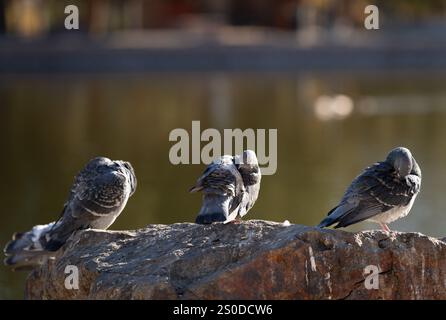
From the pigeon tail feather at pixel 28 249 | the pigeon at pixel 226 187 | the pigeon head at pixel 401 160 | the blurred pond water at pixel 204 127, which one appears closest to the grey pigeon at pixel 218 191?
the pigeon at pixel 226 187

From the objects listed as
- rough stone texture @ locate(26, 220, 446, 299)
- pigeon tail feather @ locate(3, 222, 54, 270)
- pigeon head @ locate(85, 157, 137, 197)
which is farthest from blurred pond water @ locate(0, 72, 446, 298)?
rough stone texture @ locate(26, 220, 446, 299)

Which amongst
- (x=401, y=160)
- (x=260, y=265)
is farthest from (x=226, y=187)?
(x=401, y=160)

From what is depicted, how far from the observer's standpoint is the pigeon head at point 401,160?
7.35m

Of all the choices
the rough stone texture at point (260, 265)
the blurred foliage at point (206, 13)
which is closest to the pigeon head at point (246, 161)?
the rough stone texture at point (260, 265)

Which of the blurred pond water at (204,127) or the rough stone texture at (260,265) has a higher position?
the blurred pond water at (204,127)

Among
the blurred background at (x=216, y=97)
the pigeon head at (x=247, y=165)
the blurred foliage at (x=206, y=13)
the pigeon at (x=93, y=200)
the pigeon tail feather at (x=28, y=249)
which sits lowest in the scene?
the pigeon tail feather at (x=28, y=249)

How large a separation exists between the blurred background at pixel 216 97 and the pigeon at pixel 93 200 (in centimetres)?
263

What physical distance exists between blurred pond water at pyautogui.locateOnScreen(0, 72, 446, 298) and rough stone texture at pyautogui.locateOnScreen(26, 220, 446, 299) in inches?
145

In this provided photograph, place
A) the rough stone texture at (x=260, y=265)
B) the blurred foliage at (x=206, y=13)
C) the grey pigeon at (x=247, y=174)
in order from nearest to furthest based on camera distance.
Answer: the rough stone texture at (x=260, y=265) < the grey pigeon at (x=247, y=174) < the blurred foliage at (x=206, y=13)

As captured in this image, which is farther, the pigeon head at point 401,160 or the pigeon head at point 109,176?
the pigeon head at point 109,176

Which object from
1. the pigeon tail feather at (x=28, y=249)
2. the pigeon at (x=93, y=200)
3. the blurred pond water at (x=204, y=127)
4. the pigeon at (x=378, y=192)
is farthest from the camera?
the blurred pond water at (x=204, y=127)

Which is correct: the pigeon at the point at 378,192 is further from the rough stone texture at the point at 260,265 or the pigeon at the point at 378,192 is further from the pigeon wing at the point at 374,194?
the rough stone texture at the point at 260,265

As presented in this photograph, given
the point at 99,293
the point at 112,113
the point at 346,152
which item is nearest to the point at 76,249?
the point at 99,293

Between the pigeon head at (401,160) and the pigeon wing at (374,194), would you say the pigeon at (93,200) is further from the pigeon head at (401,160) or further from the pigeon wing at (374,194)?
the pigeon head at (401,160)
